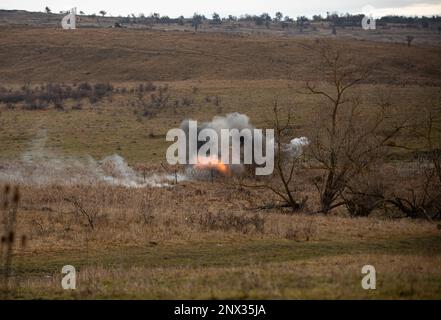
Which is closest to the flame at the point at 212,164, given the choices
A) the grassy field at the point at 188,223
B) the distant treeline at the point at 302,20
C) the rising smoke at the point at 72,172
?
the grassy field at the point at 188,223

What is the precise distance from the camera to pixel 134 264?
54.4ft

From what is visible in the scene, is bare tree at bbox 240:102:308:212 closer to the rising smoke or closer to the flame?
the flame

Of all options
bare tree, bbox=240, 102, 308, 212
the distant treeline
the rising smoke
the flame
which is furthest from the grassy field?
the distant treeline

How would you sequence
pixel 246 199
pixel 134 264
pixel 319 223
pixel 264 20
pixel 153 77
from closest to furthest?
1. pixel 134 264
2. pixel 319 223
3. pixel 246 199
4. pixel 153 77
5. pixel 264 20

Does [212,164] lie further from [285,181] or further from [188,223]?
[188,223]

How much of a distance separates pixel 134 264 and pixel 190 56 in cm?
7215

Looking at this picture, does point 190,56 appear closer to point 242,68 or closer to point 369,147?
point 242,68

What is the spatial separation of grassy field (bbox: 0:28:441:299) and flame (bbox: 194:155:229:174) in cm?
123

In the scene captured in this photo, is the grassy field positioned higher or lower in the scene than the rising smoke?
higher

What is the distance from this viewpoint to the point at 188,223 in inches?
879

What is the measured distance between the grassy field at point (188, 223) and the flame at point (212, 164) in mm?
1227

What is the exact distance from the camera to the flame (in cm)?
3484

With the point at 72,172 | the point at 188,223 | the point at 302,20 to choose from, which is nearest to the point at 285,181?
the point at 188,223
